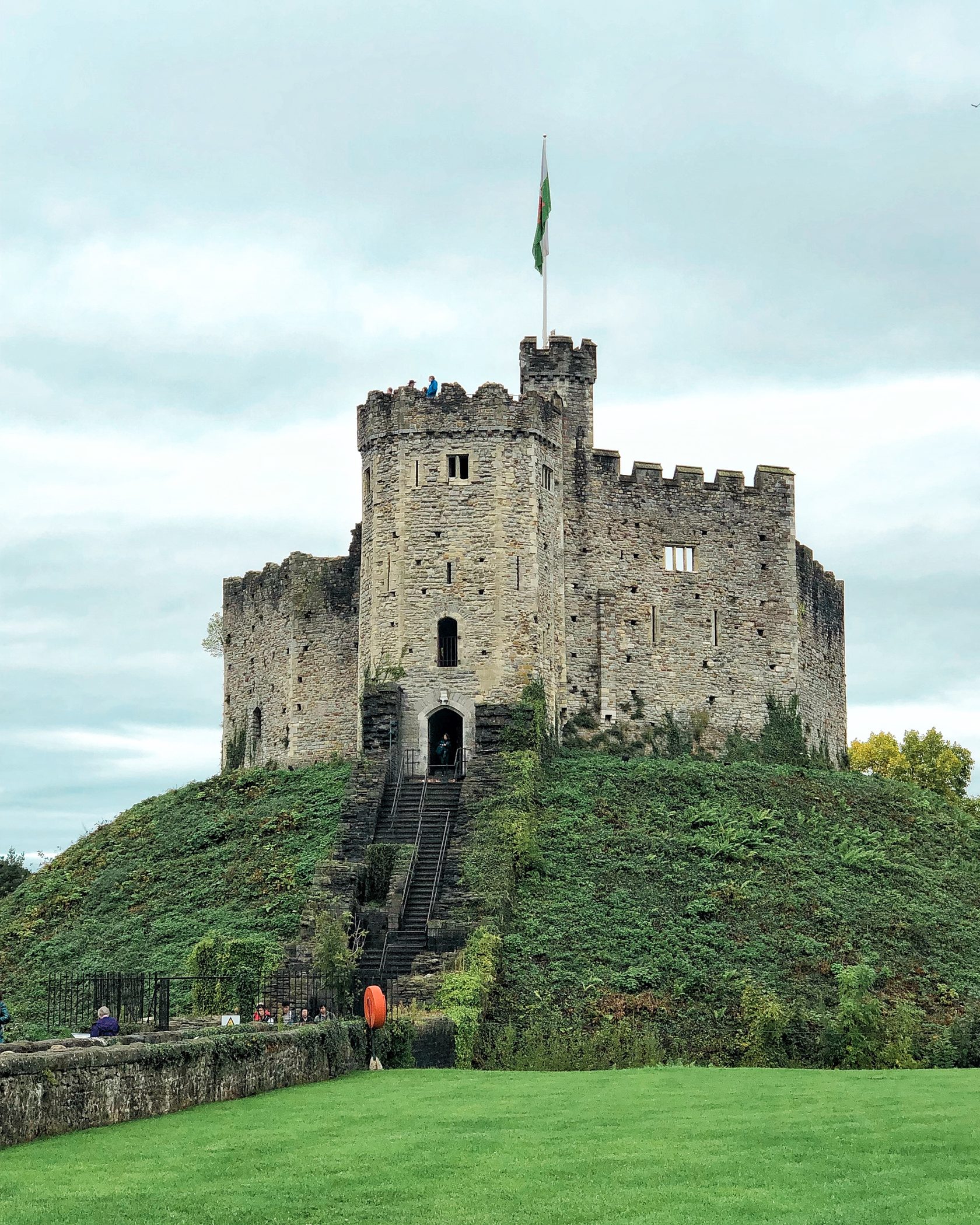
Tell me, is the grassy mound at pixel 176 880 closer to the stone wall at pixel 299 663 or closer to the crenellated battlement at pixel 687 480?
the stone wall at pixel 299 663

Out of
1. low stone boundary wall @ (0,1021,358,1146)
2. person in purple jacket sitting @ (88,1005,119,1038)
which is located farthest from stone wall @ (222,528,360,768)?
person in purple jacket sitting @ (88,1005,119,1038)

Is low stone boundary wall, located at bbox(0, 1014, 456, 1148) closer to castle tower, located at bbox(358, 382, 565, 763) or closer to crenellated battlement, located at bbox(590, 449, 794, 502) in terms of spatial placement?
castle tower, located at bbox(358, 382, 565, 763)

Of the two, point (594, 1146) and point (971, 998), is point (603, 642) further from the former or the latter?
point (594, 1146)

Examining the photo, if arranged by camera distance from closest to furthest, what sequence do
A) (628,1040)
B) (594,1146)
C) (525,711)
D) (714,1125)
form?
(594,1146)
(714,1125)
(628,1040)
(525,711)

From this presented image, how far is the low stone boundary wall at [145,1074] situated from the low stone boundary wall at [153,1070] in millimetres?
14

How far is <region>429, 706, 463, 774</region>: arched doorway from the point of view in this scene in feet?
144

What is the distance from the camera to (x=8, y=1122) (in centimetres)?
1709

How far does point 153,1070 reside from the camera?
19.9 metres

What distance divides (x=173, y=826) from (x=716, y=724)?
15822mm

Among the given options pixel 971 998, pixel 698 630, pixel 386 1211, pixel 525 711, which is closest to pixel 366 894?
pixel 525 711

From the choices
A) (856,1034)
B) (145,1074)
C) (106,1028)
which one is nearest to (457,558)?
(856,1034)

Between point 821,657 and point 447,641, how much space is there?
14.8 meters

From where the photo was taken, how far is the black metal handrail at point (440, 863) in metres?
36.2

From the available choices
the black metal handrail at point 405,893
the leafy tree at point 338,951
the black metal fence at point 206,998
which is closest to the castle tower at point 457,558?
the black metal handrail at point 405,893
